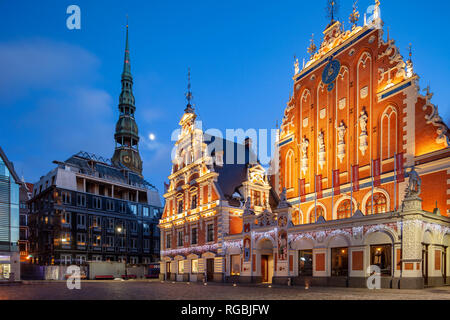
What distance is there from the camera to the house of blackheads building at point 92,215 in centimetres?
6369

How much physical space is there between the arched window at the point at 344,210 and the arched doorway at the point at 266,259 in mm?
7213

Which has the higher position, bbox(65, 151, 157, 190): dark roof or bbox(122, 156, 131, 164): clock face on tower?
bbox(122, 156, 131, 164): clock face on tower

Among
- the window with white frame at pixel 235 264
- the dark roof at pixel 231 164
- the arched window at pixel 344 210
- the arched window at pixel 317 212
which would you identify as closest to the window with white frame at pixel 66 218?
the dark roof at pixel 231 164

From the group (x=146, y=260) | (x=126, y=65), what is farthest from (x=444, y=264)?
(x=126, y=65)

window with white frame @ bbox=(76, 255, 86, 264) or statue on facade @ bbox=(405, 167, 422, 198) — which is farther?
window with white frame @ bbox=(76, 255, 86, 264)

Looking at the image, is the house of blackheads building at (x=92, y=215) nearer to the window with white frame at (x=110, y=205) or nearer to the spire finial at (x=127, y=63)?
the window with white frame at (x=110, y=205)

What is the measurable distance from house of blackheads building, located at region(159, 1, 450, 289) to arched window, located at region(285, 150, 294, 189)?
14 centimetres

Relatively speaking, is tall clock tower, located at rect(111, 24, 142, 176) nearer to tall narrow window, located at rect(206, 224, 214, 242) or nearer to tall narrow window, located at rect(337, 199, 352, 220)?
tall narrow window, located at rect(206, 224, 214, 242)

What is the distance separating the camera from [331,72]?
3478 centimetres

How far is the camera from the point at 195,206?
45.7 metres

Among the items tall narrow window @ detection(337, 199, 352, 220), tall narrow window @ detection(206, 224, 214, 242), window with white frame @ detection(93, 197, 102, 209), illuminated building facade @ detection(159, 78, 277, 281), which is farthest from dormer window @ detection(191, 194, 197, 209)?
window with white frame @ detection(93, 197, 102, 209)

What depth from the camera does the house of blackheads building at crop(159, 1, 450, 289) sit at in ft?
80.9

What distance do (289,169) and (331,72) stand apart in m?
9.63

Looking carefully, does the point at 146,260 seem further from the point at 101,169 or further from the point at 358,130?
the point at 358,130
